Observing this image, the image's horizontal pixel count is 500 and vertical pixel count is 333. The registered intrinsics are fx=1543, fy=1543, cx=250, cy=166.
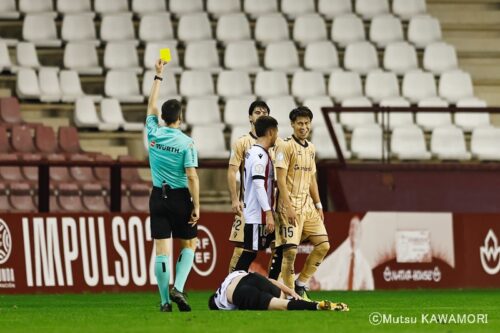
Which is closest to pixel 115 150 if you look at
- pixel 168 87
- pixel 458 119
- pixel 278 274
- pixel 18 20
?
pixel 168 87

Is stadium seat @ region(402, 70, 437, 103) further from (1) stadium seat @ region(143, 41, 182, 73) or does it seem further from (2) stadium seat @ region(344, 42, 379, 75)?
(1) stadium seat @ region(143, 41, 182, 73)

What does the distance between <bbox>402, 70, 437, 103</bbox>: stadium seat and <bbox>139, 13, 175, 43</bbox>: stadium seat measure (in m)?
4.01

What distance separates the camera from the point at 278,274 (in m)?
16.0

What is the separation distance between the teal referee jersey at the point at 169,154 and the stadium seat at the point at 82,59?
34.5 feet

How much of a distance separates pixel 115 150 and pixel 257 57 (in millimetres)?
3419

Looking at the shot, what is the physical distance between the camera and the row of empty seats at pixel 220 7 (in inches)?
998

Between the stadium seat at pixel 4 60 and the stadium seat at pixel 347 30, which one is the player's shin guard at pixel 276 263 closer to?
the stadium seat at pixel 4 60

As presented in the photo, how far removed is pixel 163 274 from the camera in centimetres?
1440

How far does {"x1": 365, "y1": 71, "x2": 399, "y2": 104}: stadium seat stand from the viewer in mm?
25688

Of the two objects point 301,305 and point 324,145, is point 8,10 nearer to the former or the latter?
point 324,145

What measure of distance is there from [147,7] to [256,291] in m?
12.6

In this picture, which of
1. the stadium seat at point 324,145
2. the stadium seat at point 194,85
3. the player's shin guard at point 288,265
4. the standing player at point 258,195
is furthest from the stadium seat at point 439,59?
the standing player at point 258,195

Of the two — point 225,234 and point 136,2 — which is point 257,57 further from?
point 225,234

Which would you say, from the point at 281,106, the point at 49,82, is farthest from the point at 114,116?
the point at 281,106
